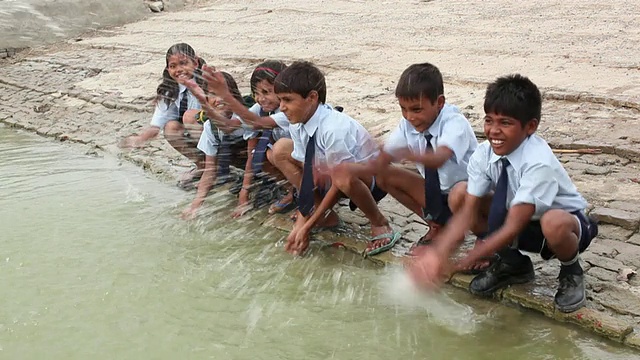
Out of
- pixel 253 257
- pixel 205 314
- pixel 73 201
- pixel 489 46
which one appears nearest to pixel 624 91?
pixel 489 46

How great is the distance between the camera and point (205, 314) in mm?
3750

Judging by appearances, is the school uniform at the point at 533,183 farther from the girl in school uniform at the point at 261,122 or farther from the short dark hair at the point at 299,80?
the girl in school uniform at the point at 261,122

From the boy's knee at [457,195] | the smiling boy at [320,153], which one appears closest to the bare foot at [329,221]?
the smiling boy at [320,153]

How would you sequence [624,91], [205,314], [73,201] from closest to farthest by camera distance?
[205,314]
[73,201]
[624,91]

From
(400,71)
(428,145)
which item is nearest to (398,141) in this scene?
(428,145)

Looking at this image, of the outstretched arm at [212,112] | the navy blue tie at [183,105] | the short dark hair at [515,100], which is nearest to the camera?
the short dark hair at [515,100]

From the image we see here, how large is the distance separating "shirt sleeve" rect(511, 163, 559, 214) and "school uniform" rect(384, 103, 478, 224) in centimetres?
64

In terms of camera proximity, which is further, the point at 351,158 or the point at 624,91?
the point at 624,91

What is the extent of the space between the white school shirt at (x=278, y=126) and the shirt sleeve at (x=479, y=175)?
4.89 ft

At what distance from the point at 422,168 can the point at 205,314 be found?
1.43 metres

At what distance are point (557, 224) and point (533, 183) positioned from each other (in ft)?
0.69

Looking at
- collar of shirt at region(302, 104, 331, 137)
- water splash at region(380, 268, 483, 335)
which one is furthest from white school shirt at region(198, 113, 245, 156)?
water splash at region(380, 268, 483, 335)

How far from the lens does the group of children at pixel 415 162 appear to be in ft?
10.8

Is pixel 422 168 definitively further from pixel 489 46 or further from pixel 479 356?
pixel 489 46
